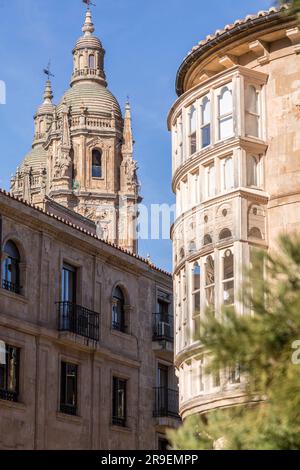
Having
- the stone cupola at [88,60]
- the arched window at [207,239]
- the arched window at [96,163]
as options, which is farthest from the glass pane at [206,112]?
the stone cupola at [88,60]

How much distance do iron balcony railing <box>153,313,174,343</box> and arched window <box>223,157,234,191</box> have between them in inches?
563

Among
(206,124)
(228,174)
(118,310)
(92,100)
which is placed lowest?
(228,174)

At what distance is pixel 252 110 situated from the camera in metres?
24.4

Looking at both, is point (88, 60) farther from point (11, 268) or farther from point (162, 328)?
point (11, 268)

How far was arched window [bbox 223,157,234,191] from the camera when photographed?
24.1m

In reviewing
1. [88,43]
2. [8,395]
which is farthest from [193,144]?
[88,43]

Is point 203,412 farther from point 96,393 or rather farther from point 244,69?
point 96,393

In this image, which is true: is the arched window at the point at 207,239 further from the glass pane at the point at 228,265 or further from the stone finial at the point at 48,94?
the stone finial at the point at 48,94

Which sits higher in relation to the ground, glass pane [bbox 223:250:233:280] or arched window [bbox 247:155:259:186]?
arched window [bbox 247:155:259:186]

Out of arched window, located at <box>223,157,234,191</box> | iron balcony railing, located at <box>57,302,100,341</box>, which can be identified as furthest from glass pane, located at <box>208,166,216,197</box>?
iron balcony railing, located at <box>57,302,100,341</box>

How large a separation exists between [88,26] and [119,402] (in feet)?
211

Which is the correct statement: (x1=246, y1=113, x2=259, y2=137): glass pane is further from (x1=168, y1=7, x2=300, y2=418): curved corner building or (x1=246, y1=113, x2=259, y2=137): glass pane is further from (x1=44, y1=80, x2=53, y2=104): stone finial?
(x1=44, y1=80, x2=53, y2=104): stone finial

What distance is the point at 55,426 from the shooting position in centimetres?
3247
